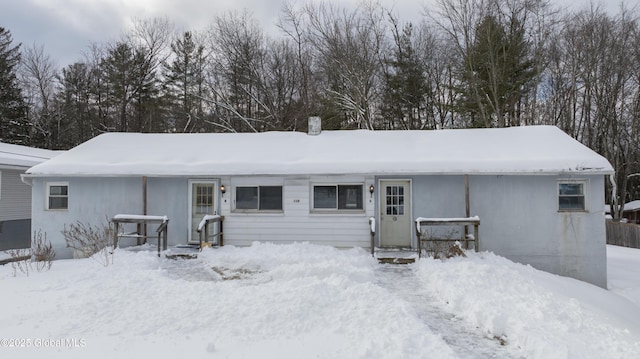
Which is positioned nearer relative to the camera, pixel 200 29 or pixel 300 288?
pixel 300 288

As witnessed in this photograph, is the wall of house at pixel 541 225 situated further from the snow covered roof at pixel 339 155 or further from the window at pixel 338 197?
the window at pixel 338 197

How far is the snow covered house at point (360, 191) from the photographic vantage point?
9203 mm

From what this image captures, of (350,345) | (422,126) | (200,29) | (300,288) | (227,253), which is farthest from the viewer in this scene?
(200,29)

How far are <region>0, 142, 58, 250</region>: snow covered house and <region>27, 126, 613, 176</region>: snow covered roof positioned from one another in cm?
405

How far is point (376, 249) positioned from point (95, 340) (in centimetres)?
693

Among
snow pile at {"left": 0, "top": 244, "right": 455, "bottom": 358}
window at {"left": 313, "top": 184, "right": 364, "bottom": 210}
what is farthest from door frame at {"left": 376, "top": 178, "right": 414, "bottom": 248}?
snow pile at {"left": 0, "top": 244, "right": 455, "bottom": 358}

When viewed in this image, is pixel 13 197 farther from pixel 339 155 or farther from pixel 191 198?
pixel 339 155

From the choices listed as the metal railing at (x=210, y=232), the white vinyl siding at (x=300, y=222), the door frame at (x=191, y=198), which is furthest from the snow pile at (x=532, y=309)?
the door frame at (x=191, y=198)

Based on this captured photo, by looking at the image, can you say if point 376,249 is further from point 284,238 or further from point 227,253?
point 227,253

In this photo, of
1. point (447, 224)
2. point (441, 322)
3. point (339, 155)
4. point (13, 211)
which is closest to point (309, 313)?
point (441, 322)

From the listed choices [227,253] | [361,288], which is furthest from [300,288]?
[227,253]

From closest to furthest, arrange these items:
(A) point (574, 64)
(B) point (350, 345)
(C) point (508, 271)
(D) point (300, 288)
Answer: (B) point (350, 345) → (D) point (300, 288) → (C) point (508, 271) → (A) point (574, 64)

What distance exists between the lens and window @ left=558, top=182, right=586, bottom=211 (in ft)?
30.3

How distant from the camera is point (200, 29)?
81.9ft
